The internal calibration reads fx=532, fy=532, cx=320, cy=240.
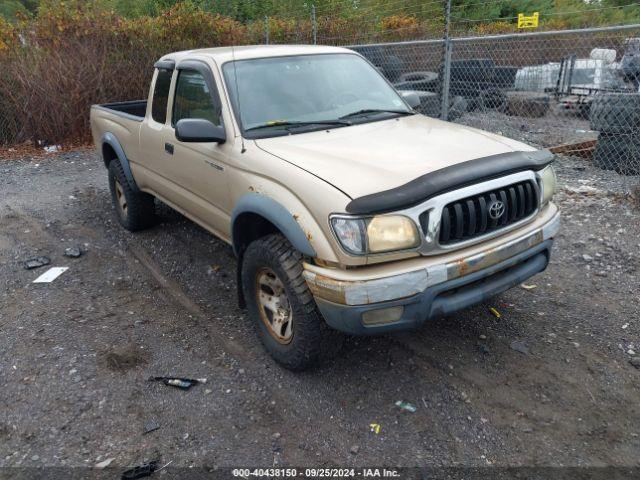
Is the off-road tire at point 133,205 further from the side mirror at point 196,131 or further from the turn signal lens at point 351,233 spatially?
the turn signal lens at point 351,233

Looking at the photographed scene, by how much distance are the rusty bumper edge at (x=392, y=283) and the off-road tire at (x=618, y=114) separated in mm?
4699

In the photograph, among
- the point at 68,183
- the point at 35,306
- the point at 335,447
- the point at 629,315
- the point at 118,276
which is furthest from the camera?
the point at 68,183

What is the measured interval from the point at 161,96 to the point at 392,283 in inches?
120

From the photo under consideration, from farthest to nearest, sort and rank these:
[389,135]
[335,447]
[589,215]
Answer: [589,215] → [389,135] → [335,447]

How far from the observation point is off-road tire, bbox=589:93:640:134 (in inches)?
250

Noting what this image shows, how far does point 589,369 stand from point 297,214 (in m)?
2.02

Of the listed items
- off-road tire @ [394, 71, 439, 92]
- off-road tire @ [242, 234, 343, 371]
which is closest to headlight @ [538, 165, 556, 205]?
off-road tire @ [242, 234, 343, 371]

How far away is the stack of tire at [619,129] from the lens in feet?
20.9

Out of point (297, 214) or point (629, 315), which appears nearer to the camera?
point (297, 214)

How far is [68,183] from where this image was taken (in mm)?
8000

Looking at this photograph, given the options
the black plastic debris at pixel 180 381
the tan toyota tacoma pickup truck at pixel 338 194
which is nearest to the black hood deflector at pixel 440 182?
the tan toyota tacoma pickup truck at pixel 338 194

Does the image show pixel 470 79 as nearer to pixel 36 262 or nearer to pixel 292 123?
pixel 292 123

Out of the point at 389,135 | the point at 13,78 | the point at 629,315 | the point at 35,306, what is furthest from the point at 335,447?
the point at 13,78

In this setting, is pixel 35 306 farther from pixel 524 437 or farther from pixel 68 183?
pixel 68 183
